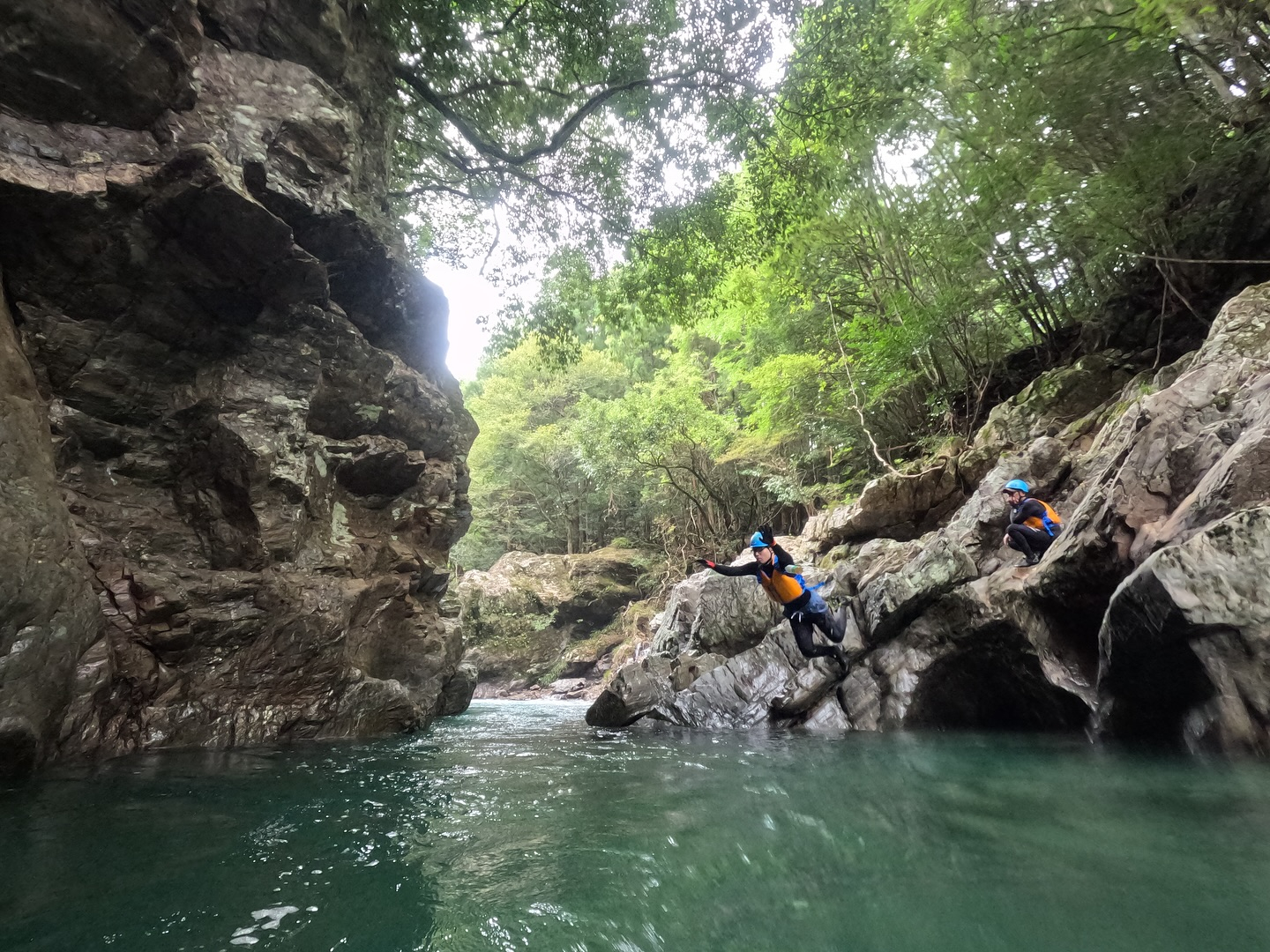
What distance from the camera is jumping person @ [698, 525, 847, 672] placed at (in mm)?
6797

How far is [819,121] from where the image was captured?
28.9 feet

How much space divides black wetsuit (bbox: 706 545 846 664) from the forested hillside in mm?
6326

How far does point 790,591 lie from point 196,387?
706cm

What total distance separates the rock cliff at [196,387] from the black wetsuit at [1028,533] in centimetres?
781

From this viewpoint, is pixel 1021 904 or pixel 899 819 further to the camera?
pixel 899 819

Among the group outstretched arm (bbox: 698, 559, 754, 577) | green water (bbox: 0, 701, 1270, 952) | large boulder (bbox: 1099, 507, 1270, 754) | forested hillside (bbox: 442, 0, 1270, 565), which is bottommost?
green water (bbox: 0, 701, 1270, 952)

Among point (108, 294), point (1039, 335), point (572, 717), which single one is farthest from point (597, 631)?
point (108, 294)

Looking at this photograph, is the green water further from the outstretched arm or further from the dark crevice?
the outstretched arm

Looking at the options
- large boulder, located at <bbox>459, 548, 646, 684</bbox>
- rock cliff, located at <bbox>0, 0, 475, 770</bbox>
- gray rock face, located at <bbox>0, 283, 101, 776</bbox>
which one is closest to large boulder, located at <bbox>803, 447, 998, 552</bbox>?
rock cliff, located at <bbox>0, 0, 475, 770</bbox>

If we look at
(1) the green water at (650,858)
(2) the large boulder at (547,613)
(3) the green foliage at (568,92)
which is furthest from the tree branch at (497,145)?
(2) the large boulder at (547,613)

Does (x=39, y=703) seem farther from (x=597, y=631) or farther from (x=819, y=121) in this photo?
(x=597, y=631)

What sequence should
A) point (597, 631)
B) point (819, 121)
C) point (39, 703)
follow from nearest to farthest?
1. point (39, 703)
2. point (819, 121)
3. point (597, 631)

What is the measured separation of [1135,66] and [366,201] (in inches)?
412

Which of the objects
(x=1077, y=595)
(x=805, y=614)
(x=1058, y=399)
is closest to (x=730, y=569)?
(x=805, y=614)
